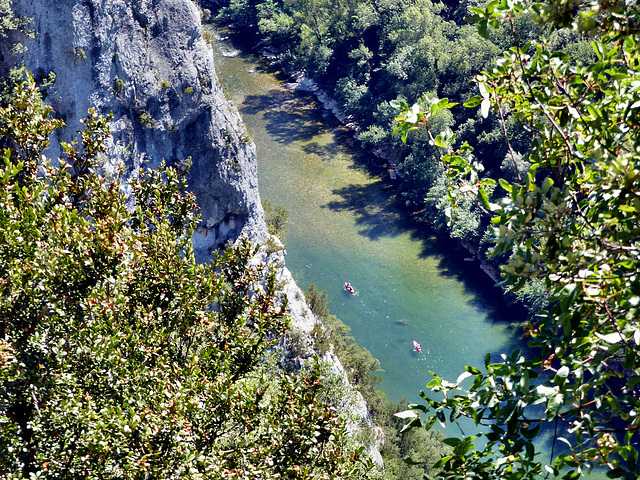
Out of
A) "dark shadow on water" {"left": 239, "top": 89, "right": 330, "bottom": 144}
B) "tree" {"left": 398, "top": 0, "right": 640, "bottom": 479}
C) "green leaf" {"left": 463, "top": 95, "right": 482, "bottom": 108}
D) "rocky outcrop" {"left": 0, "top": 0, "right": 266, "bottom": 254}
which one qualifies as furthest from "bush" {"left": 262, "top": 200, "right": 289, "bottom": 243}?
"tree" {"left": 398, "top": 0, "right": 640, "bottom": 479}

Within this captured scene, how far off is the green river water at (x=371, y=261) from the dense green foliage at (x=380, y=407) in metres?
2.12

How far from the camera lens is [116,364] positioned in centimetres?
877

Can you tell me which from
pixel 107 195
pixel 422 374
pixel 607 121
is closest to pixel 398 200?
pixel 422 374

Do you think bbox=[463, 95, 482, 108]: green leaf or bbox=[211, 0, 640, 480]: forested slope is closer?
bbox=[211, 0, 640, 480]: forested slope

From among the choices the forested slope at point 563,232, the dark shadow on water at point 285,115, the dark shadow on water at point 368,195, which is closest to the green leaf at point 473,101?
the forested slope at point 563,232

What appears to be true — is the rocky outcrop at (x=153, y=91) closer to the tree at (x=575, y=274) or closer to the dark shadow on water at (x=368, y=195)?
the dark shadow on water at (x=368, y=195)

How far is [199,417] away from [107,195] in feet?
15.1

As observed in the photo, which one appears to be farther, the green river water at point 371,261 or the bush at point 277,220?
the bush at point 277,220

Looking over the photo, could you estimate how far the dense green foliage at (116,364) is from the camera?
819 cm

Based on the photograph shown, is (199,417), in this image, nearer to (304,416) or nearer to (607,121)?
(304,416)

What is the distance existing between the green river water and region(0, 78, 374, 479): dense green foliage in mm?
28072

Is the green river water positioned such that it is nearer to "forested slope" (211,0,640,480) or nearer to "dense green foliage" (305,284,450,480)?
"dense green foliage" (305,284,450,480)

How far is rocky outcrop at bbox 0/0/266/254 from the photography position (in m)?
27.9

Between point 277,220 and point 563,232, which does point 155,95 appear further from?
point 563,232
